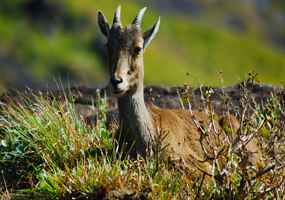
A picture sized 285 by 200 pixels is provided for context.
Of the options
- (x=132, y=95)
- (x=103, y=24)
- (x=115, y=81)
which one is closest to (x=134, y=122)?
(x=132, y=95)

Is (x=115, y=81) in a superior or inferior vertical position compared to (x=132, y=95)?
superior

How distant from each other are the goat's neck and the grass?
9.4 inches

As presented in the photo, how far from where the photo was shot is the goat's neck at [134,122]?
6656mm

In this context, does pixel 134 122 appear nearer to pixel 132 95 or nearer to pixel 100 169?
pixel 132 95

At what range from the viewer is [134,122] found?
668cm

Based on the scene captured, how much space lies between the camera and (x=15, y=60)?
58562 millimetres

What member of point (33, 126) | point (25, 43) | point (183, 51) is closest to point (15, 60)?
point (25, 43)

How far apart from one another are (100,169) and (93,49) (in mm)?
57818

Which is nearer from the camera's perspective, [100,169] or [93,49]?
[100,169]

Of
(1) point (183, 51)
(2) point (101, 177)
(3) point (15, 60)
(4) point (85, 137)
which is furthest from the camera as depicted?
(1) point (183, 51)

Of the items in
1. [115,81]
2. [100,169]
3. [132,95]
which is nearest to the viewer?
[100,169]

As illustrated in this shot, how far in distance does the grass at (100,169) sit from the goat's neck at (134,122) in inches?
9.4

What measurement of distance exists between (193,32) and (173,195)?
7739 centimetres

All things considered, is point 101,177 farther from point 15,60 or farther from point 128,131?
point 15,60
